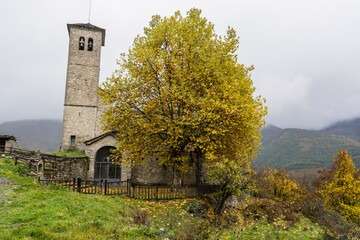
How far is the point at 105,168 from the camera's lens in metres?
21.3

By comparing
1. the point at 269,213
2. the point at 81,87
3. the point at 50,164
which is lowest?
the point at 269,213

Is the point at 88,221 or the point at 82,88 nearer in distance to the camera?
the point at 88,221

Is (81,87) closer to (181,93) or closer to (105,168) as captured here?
(105,168)

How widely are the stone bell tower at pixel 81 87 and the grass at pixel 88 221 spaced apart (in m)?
11.9

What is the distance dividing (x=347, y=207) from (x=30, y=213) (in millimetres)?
30914

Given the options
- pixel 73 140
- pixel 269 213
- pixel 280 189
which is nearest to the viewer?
pixel 269 213

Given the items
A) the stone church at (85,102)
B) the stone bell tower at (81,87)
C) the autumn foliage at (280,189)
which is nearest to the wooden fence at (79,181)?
the stone church at (85,102)

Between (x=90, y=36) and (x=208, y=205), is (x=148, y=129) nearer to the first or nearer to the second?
(x=208, y=205)

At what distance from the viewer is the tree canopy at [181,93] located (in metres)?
14.0

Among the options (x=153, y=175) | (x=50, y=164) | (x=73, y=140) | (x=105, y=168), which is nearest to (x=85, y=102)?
(x=73, y=140)

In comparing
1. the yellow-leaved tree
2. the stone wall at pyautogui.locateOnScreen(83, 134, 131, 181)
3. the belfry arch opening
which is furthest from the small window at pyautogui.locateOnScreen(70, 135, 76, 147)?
the yellow-leaved tree

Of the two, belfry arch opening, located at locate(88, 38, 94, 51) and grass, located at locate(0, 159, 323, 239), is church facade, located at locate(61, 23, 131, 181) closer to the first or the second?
belfry arch opening, located at locate(88, 38, 94, 51)

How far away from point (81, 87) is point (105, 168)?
11014 millimetres

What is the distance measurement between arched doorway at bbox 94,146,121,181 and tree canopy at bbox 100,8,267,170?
6461 millimetres
